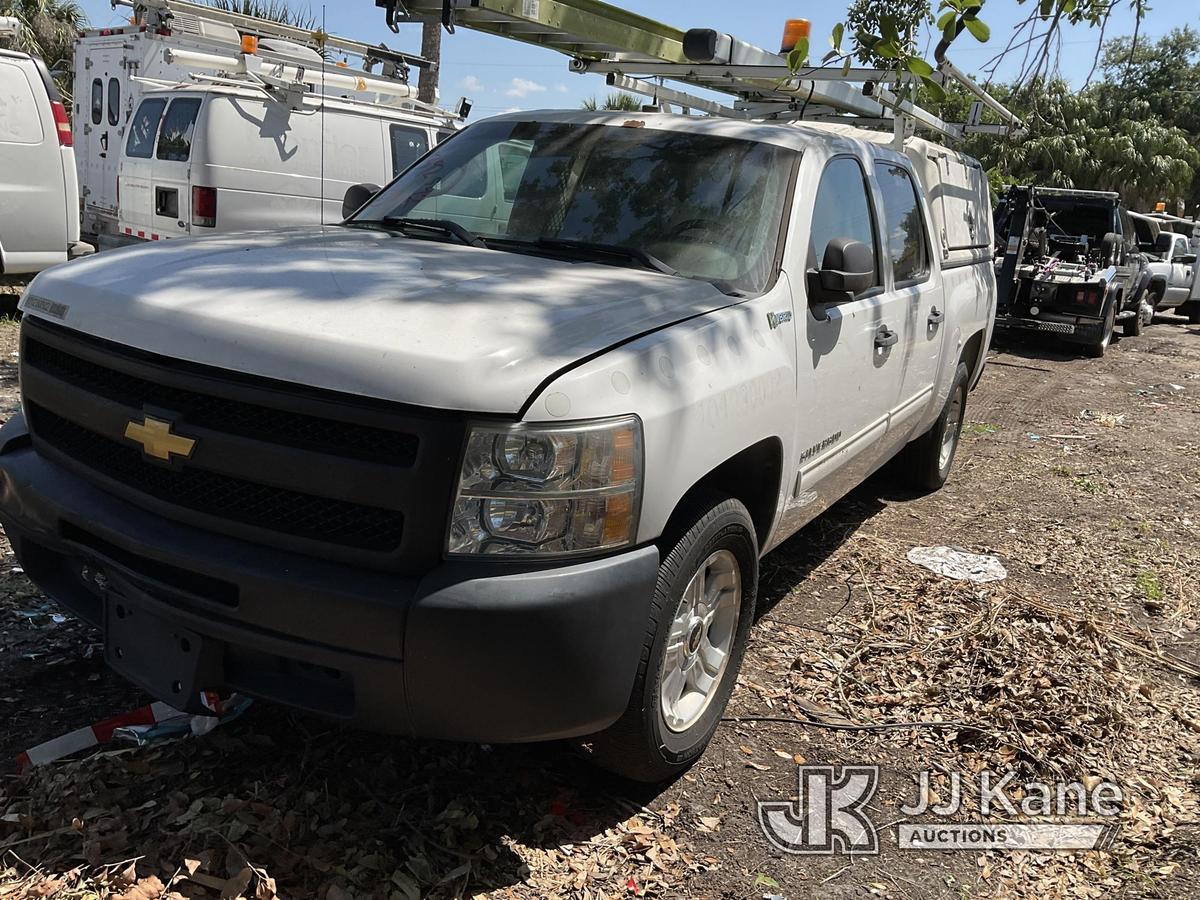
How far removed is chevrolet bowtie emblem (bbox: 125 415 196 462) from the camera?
2.41 metres

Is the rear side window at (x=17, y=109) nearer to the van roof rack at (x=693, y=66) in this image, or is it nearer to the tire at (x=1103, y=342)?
the van roof rack at (x=693, y=66)

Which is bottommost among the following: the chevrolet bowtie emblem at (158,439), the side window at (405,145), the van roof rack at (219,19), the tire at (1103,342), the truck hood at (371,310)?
the tire at (1103,342)

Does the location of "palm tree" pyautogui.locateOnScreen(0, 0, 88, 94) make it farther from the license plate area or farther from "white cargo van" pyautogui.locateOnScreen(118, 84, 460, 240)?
the license plate area

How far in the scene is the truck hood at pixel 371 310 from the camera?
2.24 m

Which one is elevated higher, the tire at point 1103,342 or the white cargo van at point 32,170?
the white cargo van at point 32,170

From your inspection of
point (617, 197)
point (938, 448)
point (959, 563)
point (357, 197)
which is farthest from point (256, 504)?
point (938, 448)

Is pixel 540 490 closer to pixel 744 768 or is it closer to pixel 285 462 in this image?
pixel 285 462

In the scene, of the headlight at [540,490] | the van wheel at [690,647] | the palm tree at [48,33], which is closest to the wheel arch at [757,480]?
the van wheel at [690,647]

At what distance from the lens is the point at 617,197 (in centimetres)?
362

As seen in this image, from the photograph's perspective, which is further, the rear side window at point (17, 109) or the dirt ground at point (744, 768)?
the rear side window at point (17, 109)

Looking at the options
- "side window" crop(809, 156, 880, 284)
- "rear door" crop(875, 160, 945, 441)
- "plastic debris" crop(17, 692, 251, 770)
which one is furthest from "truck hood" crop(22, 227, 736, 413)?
"rear door" crop(875, 160, 945, 441)

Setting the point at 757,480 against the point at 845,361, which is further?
the point at 845,361

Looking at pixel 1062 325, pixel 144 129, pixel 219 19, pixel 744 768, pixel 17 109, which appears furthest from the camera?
pixel 1062 325

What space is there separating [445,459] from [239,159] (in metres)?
7.94
